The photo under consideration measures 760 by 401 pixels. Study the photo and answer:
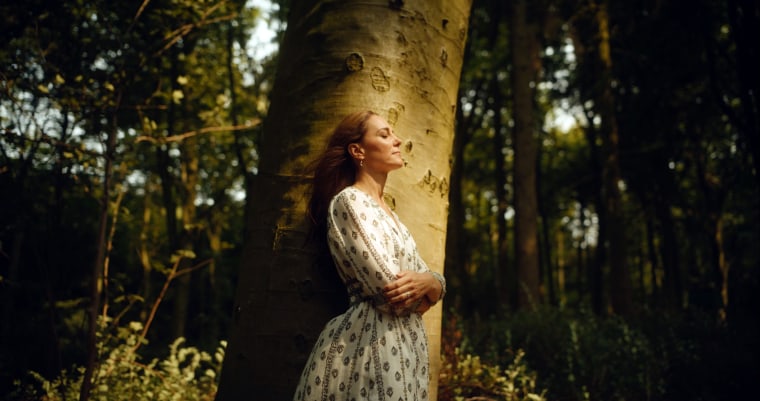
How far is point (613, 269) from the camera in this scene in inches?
386

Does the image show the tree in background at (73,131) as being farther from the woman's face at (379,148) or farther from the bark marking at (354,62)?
the woman's face at (379,148)

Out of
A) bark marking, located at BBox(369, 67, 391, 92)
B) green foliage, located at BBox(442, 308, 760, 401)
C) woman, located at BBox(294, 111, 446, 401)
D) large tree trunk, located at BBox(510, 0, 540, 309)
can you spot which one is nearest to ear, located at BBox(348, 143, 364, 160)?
woman, located at BBox(294, 111, 446, 401)

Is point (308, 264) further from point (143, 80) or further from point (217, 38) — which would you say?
point (217, 38)

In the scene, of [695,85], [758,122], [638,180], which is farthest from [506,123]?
[758,122]

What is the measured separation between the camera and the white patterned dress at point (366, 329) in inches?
79.0

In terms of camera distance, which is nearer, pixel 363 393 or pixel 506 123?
pixel 363 393

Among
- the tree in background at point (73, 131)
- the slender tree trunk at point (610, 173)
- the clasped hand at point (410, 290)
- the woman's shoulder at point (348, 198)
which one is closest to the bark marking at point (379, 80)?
the woman's shoulder at point (348, 198)

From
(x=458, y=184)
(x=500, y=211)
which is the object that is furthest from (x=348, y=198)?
(x=500, y=211)

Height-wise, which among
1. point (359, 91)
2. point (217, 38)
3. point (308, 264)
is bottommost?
point (308, 264)

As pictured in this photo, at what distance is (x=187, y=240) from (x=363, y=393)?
21.6 feet

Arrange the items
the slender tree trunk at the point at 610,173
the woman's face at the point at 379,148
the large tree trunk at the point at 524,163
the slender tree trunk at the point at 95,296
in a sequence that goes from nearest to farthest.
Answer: the woman's face at the point at 379,148
the slender tree trunk at the point at 95,296
the slender tree trunk at the point at 610,173
the large tree trunk at the point at 524,163

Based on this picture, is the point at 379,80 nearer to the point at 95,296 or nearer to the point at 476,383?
the point at 95,296

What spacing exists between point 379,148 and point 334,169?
0.24 metres

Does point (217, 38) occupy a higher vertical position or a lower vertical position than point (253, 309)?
higher
